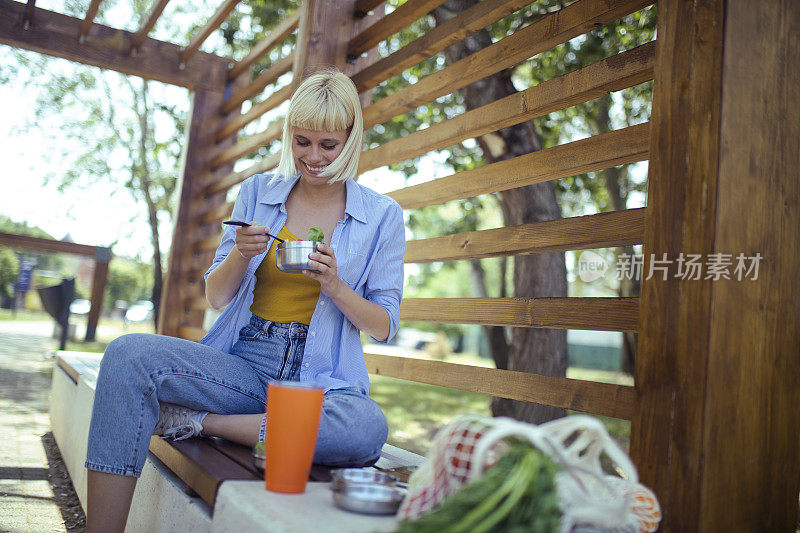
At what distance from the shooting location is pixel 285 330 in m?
2.25

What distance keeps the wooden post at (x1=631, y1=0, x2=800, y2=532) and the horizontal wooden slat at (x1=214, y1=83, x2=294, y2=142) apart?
270 centimetres

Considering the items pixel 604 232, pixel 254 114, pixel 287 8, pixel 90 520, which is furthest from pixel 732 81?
pixel 287 8

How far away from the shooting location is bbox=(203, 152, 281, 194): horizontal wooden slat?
458 cm

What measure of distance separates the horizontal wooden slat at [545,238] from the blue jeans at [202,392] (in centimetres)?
83

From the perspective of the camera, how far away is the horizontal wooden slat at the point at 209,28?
4.62 metres

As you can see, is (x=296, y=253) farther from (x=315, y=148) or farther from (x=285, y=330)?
(x=315, y=148)

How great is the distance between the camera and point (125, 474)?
177 cm

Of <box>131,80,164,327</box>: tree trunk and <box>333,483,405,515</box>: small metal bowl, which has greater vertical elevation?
<box>131,80,164,327</box>: tree trunk

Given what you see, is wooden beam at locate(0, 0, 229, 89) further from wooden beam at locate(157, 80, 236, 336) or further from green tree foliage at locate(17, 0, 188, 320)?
green tree foliage at locate(17, 0, 188, 320)

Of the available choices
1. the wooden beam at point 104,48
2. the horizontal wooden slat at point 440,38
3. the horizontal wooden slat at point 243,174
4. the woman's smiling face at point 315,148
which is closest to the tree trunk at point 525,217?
the horizontal wooden slat at point 440,38

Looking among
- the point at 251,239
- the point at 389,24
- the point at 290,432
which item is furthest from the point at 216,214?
the point at 290,432

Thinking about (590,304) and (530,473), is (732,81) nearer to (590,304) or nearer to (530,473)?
(590,304)

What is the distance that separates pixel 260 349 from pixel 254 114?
333 centimetres

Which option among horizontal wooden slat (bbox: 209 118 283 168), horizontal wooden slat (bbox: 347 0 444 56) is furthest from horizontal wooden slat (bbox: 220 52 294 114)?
horizontal wooden slat (bbox: 347 0 444 56)
